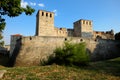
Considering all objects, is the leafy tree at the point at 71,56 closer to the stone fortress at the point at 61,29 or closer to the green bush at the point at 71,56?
the green bush at the point at 71,56

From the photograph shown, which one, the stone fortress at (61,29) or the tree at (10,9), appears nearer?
the tree at (10,9)

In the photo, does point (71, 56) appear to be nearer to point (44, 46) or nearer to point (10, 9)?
point (10, 9)

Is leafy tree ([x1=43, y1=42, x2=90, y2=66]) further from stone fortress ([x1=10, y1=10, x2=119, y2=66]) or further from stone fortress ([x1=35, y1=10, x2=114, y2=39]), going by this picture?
stone fortress ([x1=35, y1=10, x2=114, y2=39])

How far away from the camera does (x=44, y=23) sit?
4097cm

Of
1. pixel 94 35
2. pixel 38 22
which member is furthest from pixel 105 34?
pixel 38 22

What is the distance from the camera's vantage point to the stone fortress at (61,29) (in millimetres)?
40666

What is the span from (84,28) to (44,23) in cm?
1029

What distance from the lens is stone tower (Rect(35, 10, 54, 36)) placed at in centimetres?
4044

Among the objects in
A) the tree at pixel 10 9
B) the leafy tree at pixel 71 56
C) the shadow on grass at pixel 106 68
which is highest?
the tree at pixel 10 9

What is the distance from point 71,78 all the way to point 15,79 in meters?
2.56

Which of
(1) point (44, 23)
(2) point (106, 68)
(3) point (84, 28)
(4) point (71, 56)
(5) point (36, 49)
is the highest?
(1) point (44, 23)

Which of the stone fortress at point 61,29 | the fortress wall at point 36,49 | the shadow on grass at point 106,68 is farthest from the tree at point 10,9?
the stone fortress at point 61,29

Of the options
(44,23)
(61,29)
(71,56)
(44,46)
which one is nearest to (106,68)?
(71,56)

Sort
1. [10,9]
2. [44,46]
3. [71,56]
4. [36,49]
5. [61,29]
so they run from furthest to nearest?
[61,29] → [44,46] → [36,49] → [71,56] → [10,9]
